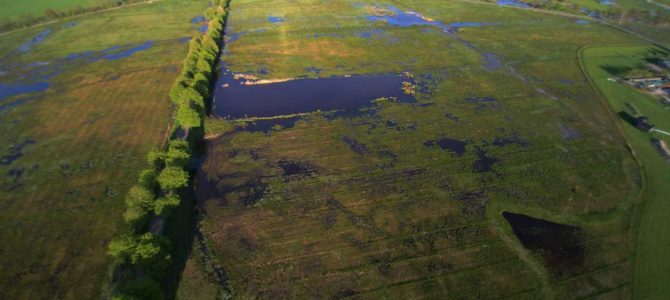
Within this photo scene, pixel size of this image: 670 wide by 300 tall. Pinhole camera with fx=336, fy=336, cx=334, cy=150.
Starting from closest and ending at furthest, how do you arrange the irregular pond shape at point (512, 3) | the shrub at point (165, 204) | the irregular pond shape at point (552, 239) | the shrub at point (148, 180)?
the irregular pond shape at point (552, 239) < the shrub at point (165, 204) < the shrub at point (148, 180) < the irregular pond shape at point (512, 3)

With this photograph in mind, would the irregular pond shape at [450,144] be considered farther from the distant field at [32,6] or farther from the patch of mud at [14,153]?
the distant field at [32,6]

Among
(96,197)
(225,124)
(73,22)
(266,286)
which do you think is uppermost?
(73,22)

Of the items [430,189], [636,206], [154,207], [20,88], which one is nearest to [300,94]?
[430,189]

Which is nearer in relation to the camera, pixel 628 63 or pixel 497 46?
pixel 628 63

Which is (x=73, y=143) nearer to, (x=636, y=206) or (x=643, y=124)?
(x=636, y=206)

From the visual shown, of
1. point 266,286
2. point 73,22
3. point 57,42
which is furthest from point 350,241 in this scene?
point 73,22

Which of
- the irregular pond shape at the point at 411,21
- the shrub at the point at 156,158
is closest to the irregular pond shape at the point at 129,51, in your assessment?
the shrub at the point at 156,158

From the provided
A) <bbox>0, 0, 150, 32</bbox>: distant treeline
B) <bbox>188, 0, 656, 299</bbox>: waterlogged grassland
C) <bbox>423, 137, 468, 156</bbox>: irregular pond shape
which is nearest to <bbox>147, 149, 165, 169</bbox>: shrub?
<bbox>188, 0, 656, 299</bbox>: waterlogged grassland

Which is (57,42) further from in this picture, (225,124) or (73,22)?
(225,124)
